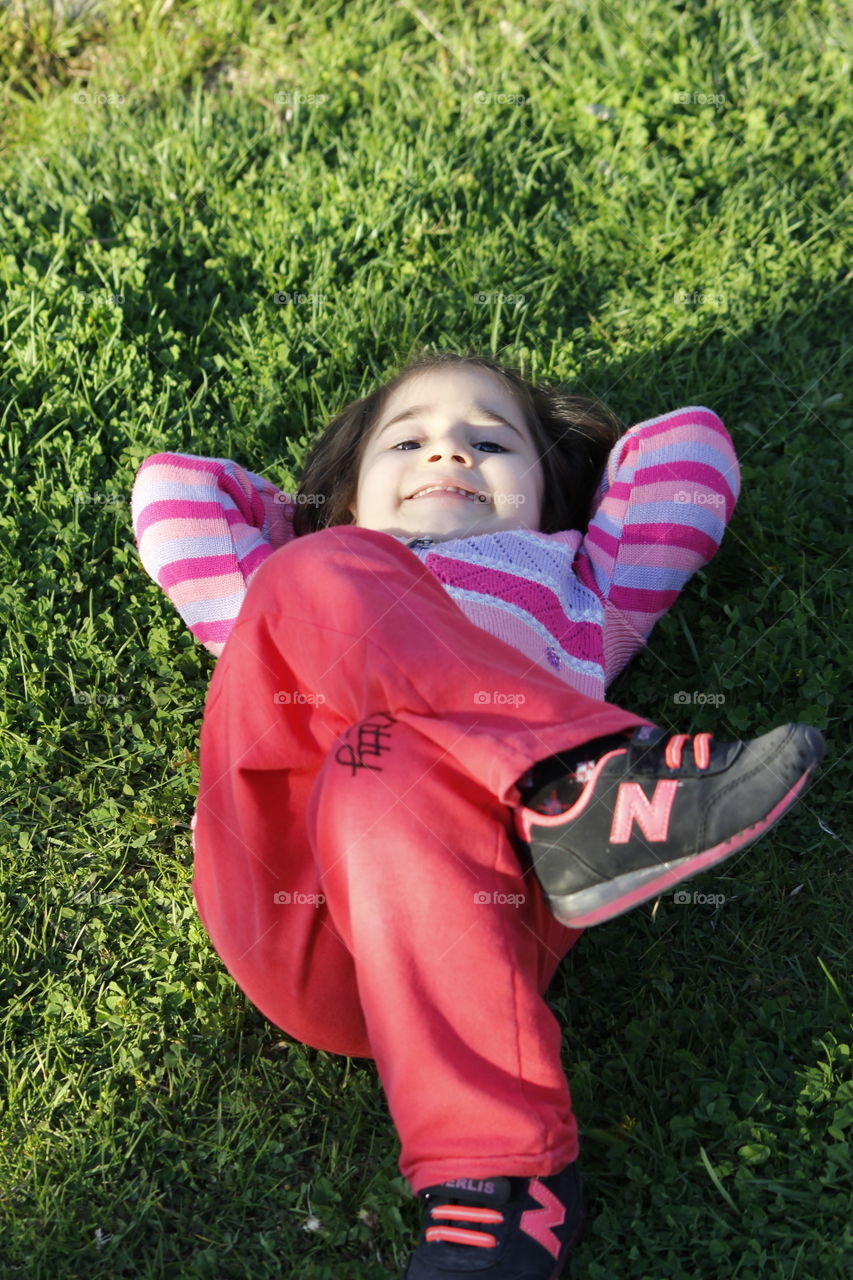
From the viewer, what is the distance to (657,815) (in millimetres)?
2133

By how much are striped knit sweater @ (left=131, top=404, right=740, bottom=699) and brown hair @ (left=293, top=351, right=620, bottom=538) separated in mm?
162

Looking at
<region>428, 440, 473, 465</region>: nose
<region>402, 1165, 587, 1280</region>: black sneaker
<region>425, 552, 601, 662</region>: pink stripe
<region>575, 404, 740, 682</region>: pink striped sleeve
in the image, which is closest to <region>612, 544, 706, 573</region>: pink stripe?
<region>575, 404, 740, 682</region>: pink striped sleeve

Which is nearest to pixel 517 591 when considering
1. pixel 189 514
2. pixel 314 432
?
pixel 189 514

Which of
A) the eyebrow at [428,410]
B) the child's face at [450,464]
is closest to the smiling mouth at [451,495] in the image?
the child's face at [450,464]

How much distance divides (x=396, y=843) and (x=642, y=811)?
410 millimetres

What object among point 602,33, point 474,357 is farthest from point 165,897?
point 602,33

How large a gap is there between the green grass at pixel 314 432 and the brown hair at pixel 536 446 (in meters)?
0.24

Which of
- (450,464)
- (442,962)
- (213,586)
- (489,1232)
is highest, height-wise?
(450,464)

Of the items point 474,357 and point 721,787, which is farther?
point 474,357

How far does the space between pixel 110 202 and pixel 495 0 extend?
5.52 ft

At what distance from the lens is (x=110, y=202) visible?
4.23 meters

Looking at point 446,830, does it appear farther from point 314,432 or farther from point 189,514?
point 314,432

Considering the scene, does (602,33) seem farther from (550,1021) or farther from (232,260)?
(550,1021)

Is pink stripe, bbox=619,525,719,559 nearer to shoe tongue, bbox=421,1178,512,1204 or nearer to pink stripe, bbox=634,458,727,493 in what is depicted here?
pink stripe, bbox=634,458,727,493
